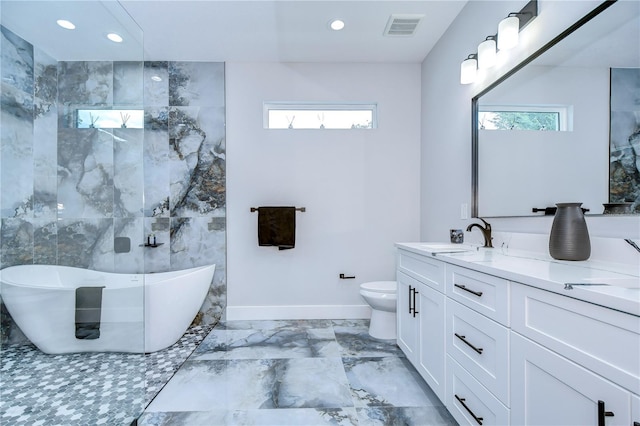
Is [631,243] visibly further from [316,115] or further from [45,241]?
[45,241]

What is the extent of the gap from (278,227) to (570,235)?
209cm

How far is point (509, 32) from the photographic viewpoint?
156cm

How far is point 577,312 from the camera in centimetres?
75

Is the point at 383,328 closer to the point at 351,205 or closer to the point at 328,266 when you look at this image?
the point at 328,266

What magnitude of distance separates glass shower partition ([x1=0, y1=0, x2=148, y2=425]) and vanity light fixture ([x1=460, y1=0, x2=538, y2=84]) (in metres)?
2.28

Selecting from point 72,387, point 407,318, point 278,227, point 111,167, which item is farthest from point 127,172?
point 407,318

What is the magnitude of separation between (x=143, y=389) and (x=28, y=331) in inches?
32.3

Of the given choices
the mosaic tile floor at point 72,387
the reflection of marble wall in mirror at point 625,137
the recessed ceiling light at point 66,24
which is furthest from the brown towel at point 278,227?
the reflection of marble wall in mirror at point 625,137

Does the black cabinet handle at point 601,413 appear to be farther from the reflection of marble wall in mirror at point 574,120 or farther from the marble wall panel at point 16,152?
the marble wall panel at point 16,152

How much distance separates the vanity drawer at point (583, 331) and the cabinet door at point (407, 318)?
0.86 meters

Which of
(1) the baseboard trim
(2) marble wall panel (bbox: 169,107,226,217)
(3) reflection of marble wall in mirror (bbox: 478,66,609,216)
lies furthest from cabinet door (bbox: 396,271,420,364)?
(2) marble wall panel (bbox: 169,107,226,217)

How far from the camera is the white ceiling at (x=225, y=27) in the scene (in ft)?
6.21

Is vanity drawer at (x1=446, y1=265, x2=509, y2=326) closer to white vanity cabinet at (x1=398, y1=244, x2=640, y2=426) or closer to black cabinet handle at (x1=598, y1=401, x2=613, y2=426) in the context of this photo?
white vanity cabinet at (x1=398, y1=244, x2=640, y2=426)

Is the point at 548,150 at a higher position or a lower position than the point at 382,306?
higher
